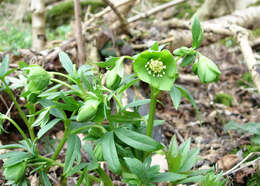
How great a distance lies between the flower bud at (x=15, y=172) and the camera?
85 centimetres

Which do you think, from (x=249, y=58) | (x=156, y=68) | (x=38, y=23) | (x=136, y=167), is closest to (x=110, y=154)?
(x=136, y=167)

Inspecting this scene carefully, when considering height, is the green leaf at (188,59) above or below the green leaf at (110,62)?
below

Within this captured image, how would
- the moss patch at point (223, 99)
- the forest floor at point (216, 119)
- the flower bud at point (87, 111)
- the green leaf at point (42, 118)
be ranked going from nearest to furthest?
the flower bud at point (87, 111), the green leaf at point (42, 118), the forest floor at point (216, 119), the moss patch at point (223, 99)

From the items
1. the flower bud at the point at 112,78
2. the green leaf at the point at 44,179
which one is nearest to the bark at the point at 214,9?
the flower bud at the point at 112,78

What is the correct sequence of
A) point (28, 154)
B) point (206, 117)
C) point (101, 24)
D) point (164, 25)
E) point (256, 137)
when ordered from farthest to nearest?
point (164, 25) < point (101, 24) < point (206, 117) < point (256, 137) < point (28, 154)

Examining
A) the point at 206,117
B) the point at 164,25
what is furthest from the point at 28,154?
the point at 164,25

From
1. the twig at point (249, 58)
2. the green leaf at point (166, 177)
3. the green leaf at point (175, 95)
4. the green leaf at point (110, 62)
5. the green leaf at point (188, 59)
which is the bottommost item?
the green leaf at point (166, 177)

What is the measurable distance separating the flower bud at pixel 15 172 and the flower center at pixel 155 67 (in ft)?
1.86

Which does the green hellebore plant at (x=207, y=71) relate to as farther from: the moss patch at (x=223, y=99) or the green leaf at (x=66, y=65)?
the moss patch at (x=223, y=99)

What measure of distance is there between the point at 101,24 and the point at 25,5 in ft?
5.58

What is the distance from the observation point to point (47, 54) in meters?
2.01

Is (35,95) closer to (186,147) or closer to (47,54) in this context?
(186,147)

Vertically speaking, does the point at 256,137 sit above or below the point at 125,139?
below

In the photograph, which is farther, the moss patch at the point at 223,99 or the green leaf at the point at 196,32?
the moss patch at the point at 223,99
